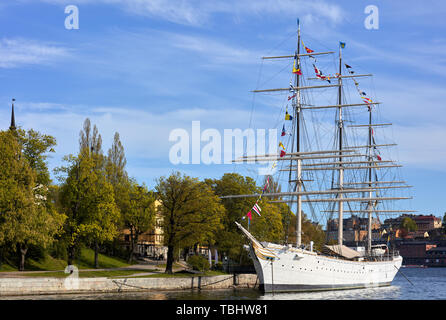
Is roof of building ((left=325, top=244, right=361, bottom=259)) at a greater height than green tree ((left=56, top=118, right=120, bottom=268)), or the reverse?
green tree ((left=56, top=118, right=120, bottom=268))

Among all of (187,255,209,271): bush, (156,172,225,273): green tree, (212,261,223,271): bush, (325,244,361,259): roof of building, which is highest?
(156,172,225,273): green tree

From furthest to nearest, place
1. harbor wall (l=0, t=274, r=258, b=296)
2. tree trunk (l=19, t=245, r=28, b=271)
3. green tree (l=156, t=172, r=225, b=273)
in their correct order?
green tree (l=156, t=172, r=225, b=273) < tree trunk (l=19, t=245, r=28, b=271) < harbor wall (l=0, t=274, r=258, b=296)

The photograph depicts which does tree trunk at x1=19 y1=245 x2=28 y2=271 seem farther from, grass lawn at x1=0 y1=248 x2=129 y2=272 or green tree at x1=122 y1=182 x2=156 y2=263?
green tree at x1=122 y1=182 x2=156 y2=263

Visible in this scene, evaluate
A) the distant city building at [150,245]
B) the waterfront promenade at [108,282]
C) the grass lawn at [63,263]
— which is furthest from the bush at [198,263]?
the distant city building at [150,245]

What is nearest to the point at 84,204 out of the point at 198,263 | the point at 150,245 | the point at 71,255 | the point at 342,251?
the point at 71,255

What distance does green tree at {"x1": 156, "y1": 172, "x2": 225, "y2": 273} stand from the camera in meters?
73.3

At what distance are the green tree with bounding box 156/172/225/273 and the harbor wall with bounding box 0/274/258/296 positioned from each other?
5.51 meters

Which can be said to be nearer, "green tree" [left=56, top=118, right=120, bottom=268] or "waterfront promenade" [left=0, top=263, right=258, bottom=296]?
"waterfront promenade" [left=0, top=263, right=258, bottom=296]

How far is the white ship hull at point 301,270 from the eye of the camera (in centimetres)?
6731

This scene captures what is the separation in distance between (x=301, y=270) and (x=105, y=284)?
921 inches

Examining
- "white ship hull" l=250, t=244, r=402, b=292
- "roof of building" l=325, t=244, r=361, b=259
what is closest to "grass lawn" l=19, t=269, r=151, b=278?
"white ship hull" l=250, t=244, r=402, b=292

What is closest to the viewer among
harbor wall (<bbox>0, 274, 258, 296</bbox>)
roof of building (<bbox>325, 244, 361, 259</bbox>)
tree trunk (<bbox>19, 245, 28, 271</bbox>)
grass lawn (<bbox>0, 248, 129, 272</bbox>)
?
harbor wall (<bbox>0, 274, 258, 296</bbox>)

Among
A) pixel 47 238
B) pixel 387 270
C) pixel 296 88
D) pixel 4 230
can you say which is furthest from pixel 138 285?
pixel 387 270
